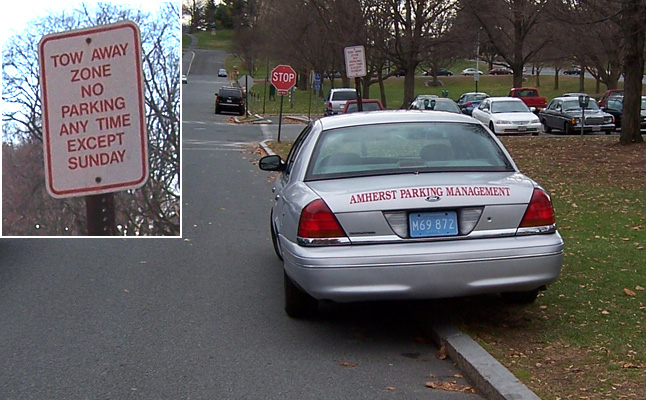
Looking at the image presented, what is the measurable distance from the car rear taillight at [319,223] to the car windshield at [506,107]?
2679 centimetres

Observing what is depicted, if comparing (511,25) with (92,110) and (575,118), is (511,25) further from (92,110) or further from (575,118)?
(92,110)

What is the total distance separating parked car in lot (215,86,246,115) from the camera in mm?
46344

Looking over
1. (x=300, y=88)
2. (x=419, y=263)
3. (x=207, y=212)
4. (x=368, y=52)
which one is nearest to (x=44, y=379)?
(x=419, y=263)

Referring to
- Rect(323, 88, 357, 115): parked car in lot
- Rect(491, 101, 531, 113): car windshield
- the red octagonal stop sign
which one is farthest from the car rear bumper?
Rect(323, 88, 357, 115): parked car in lot

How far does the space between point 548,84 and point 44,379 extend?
287ft

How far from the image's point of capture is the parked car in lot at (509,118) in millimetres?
30562

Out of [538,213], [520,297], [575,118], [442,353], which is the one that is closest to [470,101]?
[575,118]

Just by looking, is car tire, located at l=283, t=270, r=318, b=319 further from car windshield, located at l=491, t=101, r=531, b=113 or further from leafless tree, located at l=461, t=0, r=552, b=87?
leafless tree, located at l=461, t=0, r=552, b=87

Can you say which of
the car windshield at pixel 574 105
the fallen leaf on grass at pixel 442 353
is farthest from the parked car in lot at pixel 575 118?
the fallen leaf on grass at pixel 442 353

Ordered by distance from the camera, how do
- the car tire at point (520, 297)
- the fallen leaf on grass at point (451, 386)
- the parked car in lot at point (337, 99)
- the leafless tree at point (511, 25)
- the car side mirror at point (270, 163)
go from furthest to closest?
the parked car in lot at point (337, 99), the leafless tree at point (511, 25), the car side mirror at point (270, 163), the car tire at point (520, 297), the fallen leaf on grass at point (451, 386)

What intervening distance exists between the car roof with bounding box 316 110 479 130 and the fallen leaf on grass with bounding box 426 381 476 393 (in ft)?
8.36

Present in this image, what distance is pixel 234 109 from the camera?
4922 cm

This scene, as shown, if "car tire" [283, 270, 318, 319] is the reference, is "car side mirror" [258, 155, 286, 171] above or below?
above

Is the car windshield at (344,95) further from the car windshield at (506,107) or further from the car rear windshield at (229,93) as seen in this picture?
the car windshield at (506,107)
